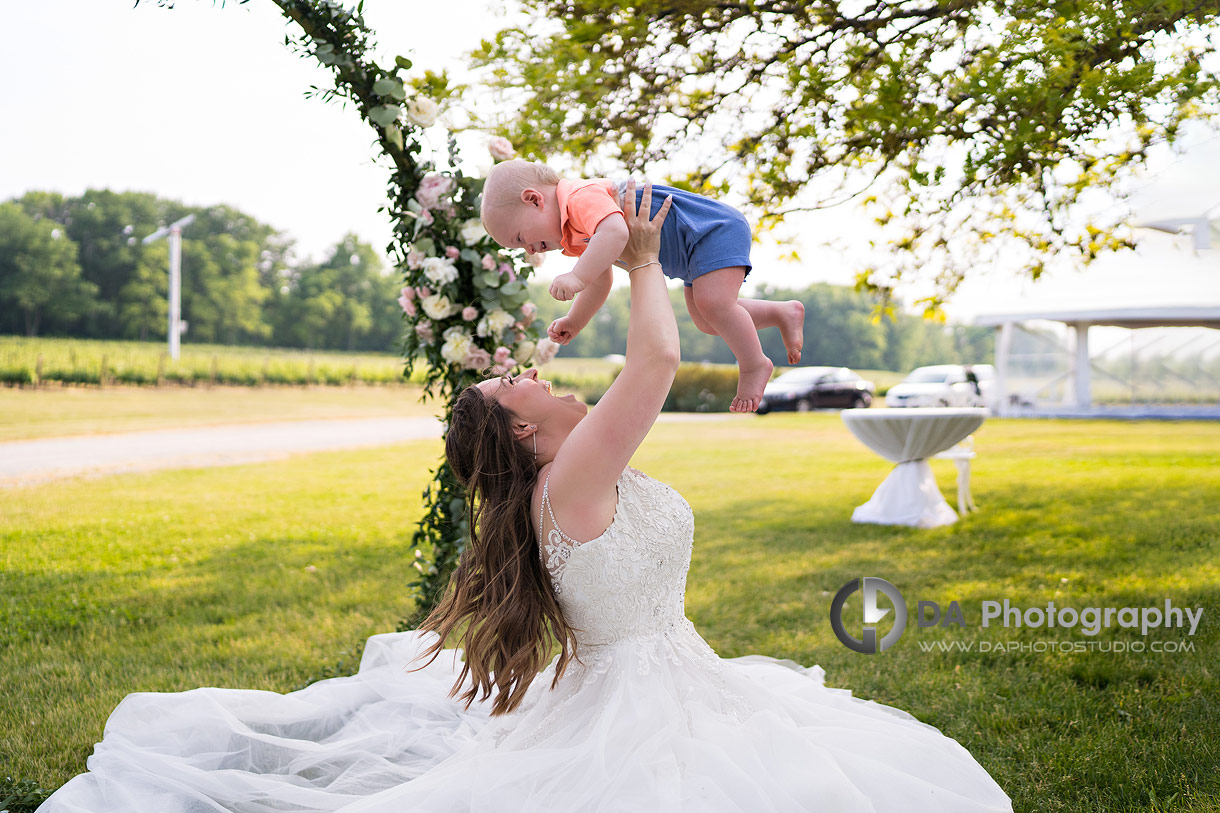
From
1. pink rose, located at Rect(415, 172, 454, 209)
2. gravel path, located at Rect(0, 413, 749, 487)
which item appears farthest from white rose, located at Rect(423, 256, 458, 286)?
gravel path, located at Rect(0, 413, 749, 487)

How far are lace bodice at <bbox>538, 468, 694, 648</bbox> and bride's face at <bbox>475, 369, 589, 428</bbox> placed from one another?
0.18 metres

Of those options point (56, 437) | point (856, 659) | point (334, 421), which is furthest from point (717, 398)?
point (856, 659)

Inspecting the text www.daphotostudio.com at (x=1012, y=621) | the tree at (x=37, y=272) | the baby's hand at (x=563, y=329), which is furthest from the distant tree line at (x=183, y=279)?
the baby's hand at (x=563, y=329)

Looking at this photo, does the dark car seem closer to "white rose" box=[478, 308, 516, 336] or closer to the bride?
"white rose" box=[478, 308, 516, 336]

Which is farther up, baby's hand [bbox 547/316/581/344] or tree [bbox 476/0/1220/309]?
tree [bbox 476/0/1220/309]

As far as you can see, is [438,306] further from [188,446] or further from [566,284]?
[188,446]

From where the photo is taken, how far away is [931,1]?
14.9 ft

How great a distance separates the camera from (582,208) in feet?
5.67

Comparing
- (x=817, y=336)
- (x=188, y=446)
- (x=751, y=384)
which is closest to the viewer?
(x=751, y=384)

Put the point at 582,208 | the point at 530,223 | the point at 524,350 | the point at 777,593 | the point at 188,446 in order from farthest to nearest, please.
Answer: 1. the point at 188,446
2. the point at 777,593
3. the point at 524,350
4. the point at 530,223
5. the point at 582,208

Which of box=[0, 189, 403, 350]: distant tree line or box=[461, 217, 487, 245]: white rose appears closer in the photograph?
box=[461, 217, 487, 245]: white rose

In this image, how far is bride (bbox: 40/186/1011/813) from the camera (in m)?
1.69

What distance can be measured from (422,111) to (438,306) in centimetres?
81

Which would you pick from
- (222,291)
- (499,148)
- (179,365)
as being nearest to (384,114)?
(499,148)
